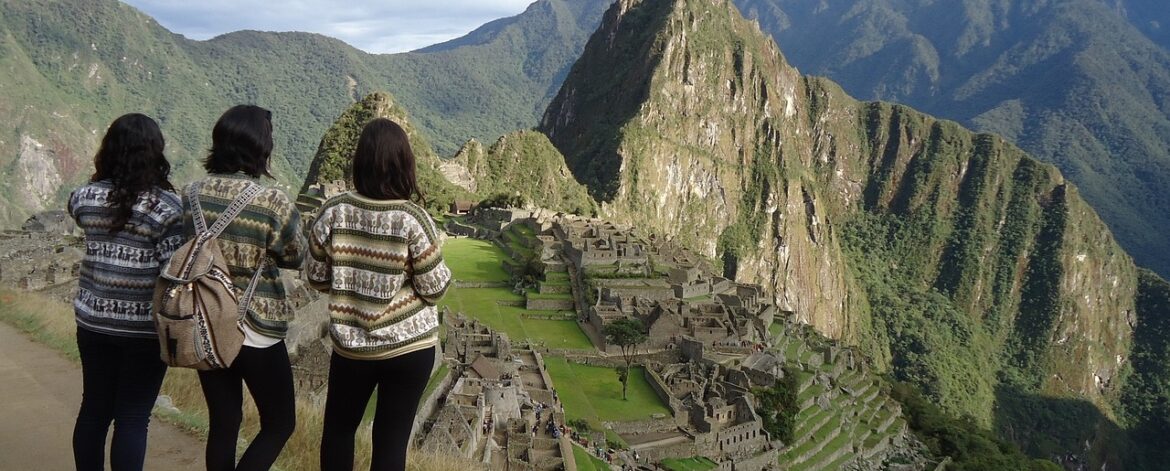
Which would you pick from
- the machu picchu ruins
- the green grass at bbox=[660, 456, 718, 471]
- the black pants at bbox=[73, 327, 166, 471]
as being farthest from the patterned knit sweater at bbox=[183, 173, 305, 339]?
the green grass at bbox=[660, 456, 718, 471]

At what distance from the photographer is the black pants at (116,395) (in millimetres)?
5223

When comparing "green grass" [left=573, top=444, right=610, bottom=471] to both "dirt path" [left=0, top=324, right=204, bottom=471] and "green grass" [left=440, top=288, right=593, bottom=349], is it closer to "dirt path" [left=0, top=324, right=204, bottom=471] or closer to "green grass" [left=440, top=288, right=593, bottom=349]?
"green grass" [left=440, top=288, right=593, bottom=349]

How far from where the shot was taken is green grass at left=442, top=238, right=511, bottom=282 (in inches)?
1644

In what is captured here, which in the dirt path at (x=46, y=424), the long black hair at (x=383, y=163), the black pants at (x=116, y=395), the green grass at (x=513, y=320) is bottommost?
the green grass at (x=513, y=320)

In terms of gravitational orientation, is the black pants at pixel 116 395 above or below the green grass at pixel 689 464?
above

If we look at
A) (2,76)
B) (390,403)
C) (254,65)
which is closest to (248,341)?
(390,403)

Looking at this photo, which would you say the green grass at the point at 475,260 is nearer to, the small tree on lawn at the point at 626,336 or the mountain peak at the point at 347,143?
the small tree on lawn at the point at 626,336

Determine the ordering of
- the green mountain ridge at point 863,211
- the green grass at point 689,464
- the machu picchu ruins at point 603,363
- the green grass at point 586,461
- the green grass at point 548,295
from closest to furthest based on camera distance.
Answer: the machu picchu ruins at point 603,363
the green grass at point 586,461
the green grass at point 689,464
the green grass at point 548,295
the green mountain ridge at point 863,211

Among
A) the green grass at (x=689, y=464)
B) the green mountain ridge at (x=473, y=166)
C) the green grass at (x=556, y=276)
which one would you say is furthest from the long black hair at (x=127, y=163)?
the green mountain ridge at (x=473, y=166)

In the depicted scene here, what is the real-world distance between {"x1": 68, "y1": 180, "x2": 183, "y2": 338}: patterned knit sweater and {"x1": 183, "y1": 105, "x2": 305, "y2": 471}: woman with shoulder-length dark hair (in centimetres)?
36

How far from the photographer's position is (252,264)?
16.6ft

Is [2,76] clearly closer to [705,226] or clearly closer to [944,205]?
[705,226]

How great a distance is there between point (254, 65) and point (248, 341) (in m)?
185

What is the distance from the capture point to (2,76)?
350 ft
